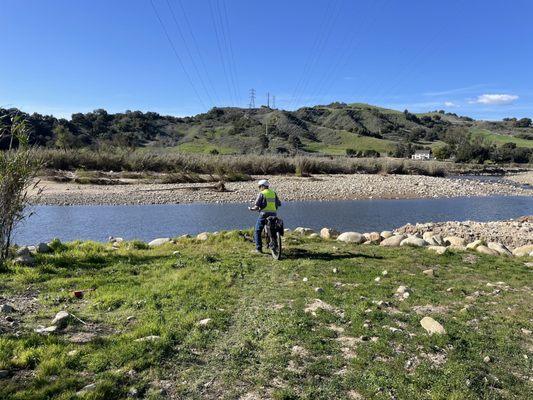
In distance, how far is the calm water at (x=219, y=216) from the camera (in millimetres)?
22531

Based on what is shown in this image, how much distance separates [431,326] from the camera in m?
6.82

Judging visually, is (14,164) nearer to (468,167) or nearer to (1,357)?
(1,357)

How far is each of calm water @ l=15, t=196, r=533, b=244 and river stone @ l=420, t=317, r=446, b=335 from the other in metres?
15.7

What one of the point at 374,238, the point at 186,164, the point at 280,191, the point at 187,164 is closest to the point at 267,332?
the point at 374,238

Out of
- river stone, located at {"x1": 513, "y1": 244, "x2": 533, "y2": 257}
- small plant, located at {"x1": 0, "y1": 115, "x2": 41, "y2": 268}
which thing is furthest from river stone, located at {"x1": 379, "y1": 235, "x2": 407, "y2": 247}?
small plant, located at {"x1": 0, "y1": 115, "x2": 41, "y2": 268}

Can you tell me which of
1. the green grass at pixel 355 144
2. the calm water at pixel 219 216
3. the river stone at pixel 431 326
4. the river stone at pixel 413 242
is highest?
the green grass at pixel 355 144

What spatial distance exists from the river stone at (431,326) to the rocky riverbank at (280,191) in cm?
2982

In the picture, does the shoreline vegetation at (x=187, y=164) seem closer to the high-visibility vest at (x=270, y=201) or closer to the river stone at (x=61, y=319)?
the high-visibility vest at (x=270, y=201)

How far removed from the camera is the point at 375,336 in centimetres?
653

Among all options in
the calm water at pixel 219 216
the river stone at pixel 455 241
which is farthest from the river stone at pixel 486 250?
the calm water at pixel 219 216

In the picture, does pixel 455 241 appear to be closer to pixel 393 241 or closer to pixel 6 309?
pixel 393 241

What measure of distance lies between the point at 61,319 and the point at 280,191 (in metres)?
35.6

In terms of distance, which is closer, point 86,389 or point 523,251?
point 86,389

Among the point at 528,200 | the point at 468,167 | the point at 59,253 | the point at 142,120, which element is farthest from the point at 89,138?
the point at 59,253
